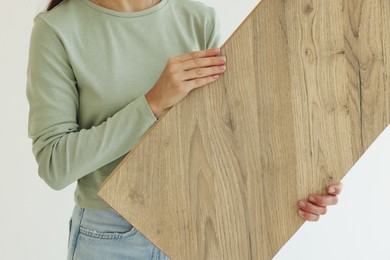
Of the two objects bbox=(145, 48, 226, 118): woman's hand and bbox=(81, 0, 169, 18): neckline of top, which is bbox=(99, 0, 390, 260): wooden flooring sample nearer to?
bbox=(145, 48, 226, 118): woman's hand

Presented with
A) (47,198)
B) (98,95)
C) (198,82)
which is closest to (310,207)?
(198,82)

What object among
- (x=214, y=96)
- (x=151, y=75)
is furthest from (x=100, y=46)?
(x=214, y=96)

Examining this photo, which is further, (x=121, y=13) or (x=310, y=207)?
(x=121, y=13)

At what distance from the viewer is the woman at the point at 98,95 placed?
110 cm

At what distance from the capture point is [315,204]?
1095 millimetres

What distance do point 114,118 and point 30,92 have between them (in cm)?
17

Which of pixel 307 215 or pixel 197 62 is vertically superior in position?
pixel 197 62

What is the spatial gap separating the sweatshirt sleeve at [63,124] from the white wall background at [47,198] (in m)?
1.11

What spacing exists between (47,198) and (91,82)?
4.19 feet

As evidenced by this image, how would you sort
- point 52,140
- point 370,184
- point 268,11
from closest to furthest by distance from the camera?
1. point 268,11
2. point 52,140
3. point 370,184

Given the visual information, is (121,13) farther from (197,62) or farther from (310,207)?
(310,207)

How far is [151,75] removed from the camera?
1.21m

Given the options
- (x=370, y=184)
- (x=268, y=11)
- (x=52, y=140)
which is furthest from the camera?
(x=370, y=184)

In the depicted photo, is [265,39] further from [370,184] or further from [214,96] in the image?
[370,184]
